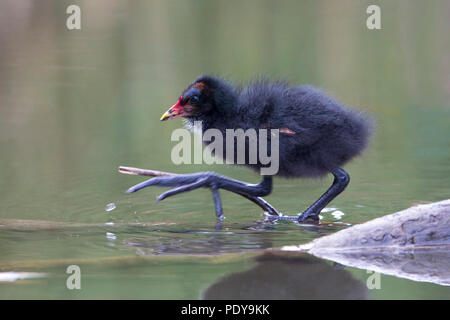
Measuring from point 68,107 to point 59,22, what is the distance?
4132mm

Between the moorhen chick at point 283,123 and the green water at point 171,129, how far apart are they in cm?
28

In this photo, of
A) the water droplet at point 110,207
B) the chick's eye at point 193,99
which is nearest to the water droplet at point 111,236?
the water droplet at point 110,207

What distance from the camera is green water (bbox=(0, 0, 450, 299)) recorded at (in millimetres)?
4031

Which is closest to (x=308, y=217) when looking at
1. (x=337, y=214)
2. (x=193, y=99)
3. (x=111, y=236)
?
(x=337, y=214)

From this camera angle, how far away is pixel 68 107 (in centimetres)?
904

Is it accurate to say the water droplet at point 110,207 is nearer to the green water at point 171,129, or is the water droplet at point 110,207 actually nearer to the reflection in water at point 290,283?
the green water at point 171,129

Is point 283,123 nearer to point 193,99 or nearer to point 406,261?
point 193,99

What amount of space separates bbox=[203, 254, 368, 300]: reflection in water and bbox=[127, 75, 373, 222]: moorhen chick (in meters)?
1.03

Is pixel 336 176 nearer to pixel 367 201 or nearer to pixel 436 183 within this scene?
pixel 367 201

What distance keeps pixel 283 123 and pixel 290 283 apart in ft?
4.89

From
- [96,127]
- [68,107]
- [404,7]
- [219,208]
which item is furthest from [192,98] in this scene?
[404,7]

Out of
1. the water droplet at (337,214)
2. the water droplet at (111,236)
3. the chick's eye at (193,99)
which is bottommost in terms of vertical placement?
the water droplet at (337,214)

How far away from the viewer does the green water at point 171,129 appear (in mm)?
4031

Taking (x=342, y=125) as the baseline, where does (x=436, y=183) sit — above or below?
below
